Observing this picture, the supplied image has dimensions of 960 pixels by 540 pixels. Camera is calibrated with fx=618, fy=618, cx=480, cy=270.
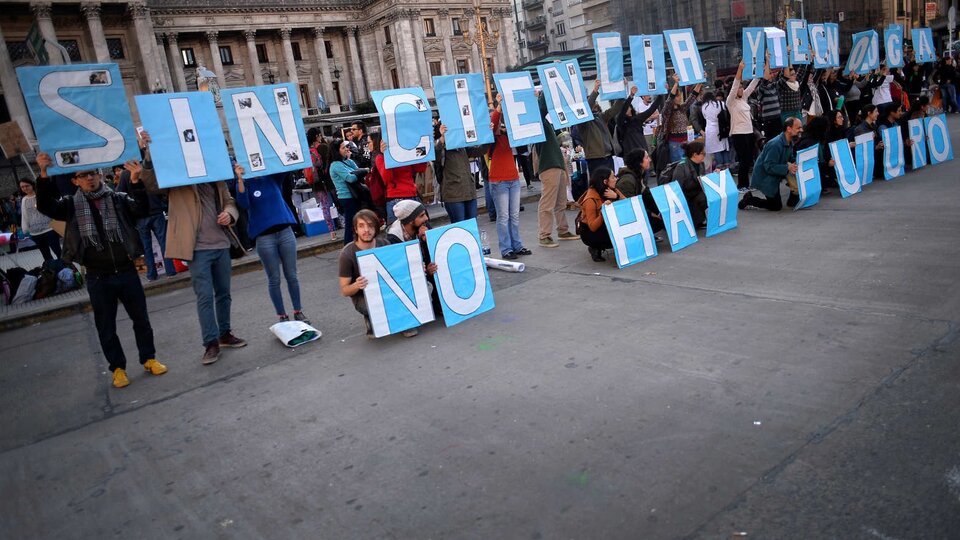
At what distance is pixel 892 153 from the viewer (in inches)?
404

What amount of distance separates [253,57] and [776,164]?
6419 centimetres

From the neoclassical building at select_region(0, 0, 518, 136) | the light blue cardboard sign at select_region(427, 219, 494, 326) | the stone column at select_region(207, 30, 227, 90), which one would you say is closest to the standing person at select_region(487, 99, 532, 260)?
the light blue cardboard sign at select_region(427, 219, 494, 326)

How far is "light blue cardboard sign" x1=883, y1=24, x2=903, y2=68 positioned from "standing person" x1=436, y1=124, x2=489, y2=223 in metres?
10.3

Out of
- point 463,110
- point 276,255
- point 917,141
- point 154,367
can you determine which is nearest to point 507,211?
point 463,110

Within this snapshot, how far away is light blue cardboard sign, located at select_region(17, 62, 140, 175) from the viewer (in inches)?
189

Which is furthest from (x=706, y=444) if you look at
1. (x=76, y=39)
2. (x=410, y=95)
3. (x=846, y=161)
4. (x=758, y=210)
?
(x=76, y=39)

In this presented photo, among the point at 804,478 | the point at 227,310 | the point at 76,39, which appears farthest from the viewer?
the point at 76,39

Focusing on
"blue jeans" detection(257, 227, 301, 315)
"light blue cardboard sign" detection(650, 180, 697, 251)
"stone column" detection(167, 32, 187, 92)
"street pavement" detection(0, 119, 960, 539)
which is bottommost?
"street pavement" detection(0, 119, 960, 539)

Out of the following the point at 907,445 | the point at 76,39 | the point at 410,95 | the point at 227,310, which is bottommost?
the point at 907,445

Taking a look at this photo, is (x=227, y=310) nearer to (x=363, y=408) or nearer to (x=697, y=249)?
(x=363, y=408)

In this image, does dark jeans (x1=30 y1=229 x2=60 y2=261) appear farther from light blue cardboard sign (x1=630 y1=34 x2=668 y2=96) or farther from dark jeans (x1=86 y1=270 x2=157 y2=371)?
light blue cardboard sign (x1=630 y1=34 x2=668 y2=96)

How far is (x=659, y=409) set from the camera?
3.67 metres

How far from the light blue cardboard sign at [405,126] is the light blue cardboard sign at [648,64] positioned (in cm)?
352

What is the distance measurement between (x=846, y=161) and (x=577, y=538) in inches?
350
